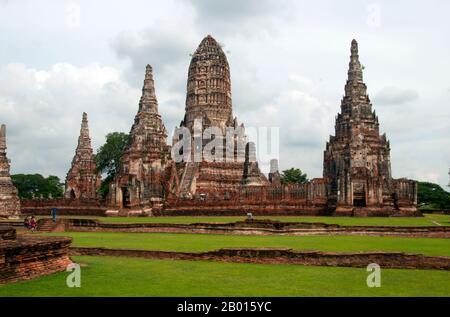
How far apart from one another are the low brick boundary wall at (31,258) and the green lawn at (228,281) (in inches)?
10.4

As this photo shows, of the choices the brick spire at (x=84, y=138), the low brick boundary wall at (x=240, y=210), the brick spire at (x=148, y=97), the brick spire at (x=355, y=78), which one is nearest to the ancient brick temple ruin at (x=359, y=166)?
the brick spire at (x=355, y=78)

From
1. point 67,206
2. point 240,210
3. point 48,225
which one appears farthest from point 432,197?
point 48,225

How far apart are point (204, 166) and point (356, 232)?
112ft

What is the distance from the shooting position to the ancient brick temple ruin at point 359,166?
39.0 meters

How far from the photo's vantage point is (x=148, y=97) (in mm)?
56000

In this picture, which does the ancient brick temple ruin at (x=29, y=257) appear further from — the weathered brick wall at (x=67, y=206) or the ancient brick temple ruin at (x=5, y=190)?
the weathered brick wall at (x=67, y=206)

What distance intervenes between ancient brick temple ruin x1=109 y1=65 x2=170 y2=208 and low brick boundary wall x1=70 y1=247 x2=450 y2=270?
3203cm

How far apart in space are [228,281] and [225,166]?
49349 mm

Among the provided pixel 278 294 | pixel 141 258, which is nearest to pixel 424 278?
pixel 278 294

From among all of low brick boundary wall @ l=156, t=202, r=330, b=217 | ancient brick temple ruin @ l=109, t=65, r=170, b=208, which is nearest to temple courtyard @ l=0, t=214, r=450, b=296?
low brick boundary wall @ l=156, t=202, r=330, b=217

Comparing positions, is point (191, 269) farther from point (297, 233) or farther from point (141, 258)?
point (297, 233)

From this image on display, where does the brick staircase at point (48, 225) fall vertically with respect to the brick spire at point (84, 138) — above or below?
below

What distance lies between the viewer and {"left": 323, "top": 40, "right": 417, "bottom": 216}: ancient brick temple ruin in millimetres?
39031

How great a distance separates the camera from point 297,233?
25.1m
